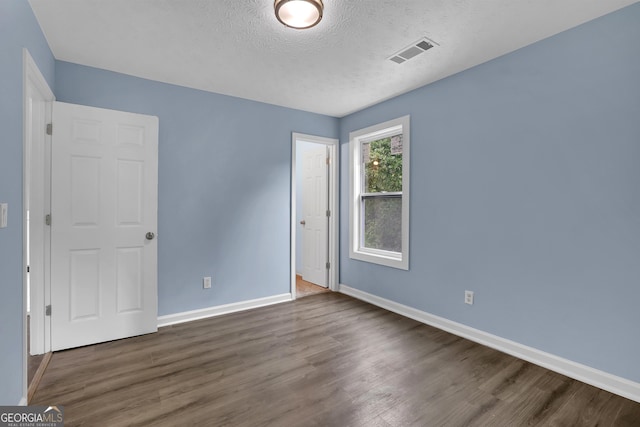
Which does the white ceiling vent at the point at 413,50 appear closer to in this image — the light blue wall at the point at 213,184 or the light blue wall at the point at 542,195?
the light blue wall at the point at 542,195

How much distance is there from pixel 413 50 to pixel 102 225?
3.17 metres

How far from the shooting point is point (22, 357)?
1830 millimetres

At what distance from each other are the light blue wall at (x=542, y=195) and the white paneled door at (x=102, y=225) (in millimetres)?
2841

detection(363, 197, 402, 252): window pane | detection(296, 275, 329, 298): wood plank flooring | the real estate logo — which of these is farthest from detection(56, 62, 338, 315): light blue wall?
the real estate logo

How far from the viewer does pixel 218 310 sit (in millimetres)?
3516

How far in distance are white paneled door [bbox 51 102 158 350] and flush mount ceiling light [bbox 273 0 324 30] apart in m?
1.77

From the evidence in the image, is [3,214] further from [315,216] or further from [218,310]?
[315,216]

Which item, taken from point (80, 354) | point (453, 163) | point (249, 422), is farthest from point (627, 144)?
point (80, 354)

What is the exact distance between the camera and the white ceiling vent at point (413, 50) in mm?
2431

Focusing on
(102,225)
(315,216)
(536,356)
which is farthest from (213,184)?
(536,356)

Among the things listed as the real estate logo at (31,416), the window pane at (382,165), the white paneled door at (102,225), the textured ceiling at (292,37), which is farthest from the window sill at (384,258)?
the real estate logo at (31,416)

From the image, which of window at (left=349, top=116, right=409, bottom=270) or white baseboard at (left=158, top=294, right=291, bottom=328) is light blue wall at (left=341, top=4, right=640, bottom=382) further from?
white baseboard at (left=158, top=294, right=291, bottom=328)

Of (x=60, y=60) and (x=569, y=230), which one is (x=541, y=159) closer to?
(x=569, y=230)

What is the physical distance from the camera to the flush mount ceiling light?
1893 millimetres
